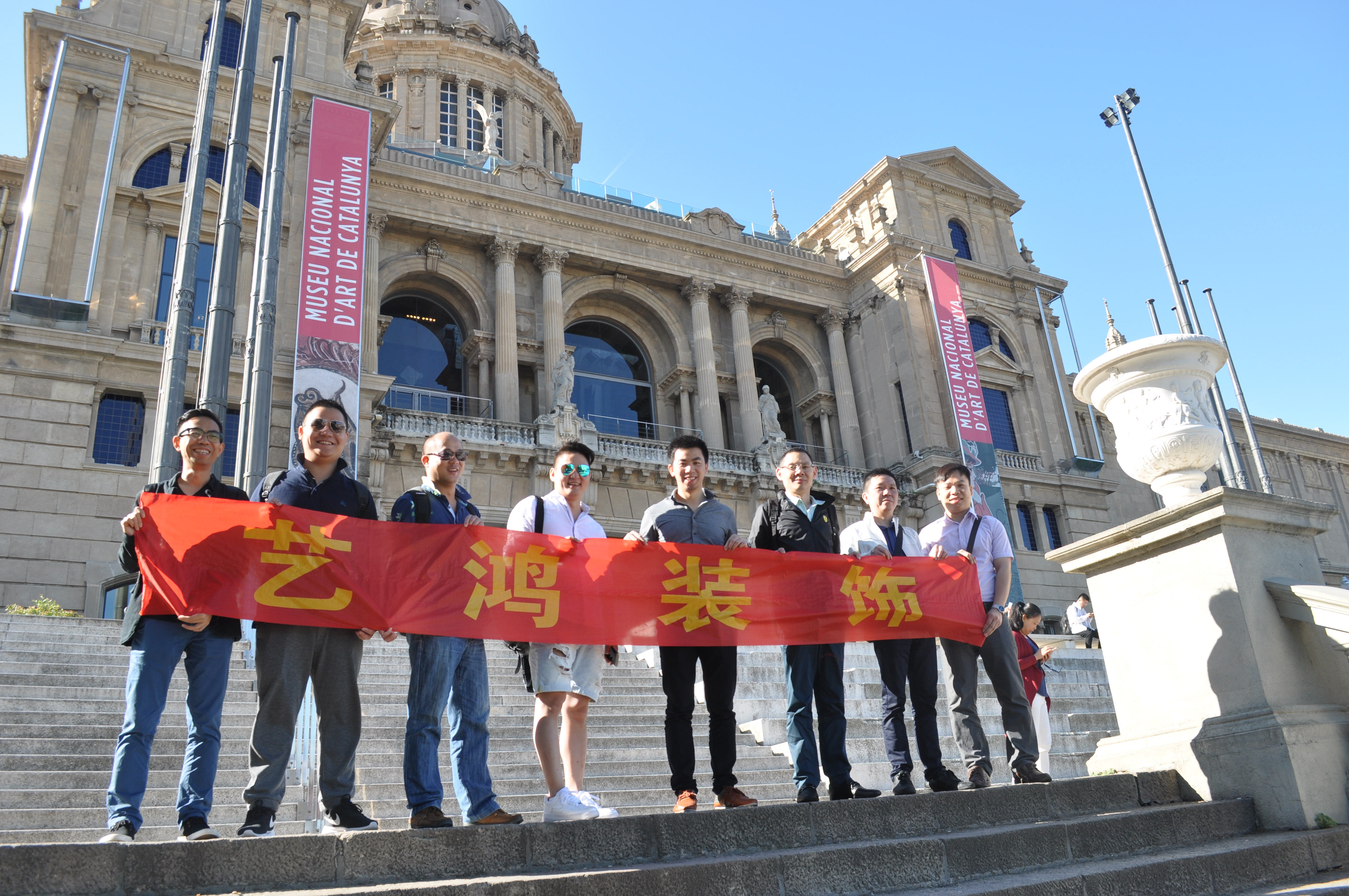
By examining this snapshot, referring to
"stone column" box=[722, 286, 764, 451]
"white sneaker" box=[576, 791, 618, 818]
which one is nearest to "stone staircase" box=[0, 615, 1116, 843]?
"white sneaker" box=[576, 791, 618, 818]

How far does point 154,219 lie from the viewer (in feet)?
73.4

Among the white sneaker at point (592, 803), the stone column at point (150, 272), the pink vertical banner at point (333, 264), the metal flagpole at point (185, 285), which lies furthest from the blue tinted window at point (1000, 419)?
the white sneaker at point (592, 803)

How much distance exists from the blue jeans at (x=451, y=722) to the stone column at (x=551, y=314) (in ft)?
70.8

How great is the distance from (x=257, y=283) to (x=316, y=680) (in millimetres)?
11111

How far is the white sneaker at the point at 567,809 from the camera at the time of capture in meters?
→ 4.77

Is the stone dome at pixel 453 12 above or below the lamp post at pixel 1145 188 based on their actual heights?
above

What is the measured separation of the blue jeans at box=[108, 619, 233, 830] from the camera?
4.29 meters

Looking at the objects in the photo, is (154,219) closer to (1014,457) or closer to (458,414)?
(458,414)

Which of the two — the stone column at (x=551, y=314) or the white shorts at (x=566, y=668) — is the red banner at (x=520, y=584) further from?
the stone column at (x=551, y=314)

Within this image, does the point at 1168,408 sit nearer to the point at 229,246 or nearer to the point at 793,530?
the point at 793,530

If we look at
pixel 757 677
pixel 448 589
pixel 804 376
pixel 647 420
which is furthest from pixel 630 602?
pixel 804 376

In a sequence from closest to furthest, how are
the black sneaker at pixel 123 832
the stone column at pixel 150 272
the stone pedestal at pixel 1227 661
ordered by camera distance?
the black sneaker at pixel 123 832
the stone pedestal at pixel 1227 661
the stone column at pixel 150 272

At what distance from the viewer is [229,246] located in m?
12.4

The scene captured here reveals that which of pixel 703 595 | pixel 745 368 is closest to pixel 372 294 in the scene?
pixel 745 368
